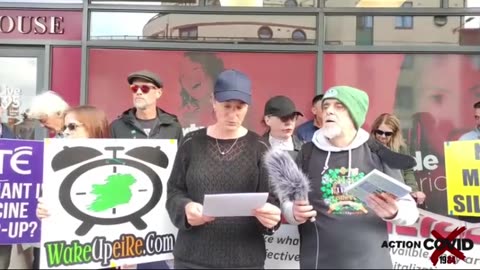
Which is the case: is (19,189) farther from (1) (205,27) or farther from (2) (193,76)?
(1) (205,27)

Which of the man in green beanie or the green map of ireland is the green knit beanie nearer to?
the man in green beanie

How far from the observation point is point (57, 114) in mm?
4312

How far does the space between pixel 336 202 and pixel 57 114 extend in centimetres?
217

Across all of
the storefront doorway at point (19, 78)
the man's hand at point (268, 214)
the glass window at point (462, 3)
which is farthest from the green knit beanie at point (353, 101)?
the storefront doorway at point (19, 78)

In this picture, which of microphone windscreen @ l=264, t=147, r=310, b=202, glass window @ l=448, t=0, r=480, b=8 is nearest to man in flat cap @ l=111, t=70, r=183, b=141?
microphone windscreen @ l=264, t=147, r=310, b=202

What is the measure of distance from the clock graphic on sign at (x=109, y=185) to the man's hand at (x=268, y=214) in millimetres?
831

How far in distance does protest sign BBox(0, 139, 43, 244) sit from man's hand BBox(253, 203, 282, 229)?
5.81 ft

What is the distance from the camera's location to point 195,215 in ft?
10.2

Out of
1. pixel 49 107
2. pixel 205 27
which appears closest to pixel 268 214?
pixel 49 107

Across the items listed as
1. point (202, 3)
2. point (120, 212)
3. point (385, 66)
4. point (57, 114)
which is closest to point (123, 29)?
point (202, 3)

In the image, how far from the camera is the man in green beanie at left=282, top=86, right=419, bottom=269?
3104 mm

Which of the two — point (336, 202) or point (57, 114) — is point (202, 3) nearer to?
point (57, 114)

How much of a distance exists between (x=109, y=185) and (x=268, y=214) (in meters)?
1.07

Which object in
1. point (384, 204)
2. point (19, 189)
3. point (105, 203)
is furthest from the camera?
point (19, 189)
